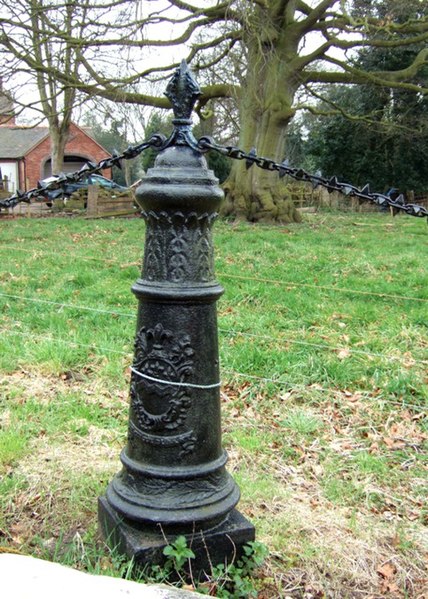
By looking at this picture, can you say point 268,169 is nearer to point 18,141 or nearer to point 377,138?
point 377,138

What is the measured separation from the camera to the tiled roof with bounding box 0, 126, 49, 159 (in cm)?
4331

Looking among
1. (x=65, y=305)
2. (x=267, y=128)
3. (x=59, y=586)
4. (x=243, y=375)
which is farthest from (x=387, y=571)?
(x=267, y=128)

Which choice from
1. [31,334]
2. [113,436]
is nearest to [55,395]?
[113,436]

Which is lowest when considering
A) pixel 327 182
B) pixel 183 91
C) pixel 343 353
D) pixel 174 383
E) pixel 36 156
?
pixel 343 353

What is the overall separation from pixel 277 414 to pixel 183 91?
2473 millimetres

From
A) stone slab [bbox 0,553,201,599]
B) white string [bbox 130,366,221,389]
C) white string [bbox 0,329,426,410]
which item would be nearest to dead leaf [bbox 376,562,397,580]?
white string [bbox 130,366,221,389]

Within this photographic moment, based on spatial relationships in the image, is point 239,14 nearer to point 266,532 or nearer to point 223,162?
point 266,532

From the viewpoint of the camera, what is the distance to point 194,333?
225cm

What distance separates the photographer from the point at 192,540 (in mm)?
2191

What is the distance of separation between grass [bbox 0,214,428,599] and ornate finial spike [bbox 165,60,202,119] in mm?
1747

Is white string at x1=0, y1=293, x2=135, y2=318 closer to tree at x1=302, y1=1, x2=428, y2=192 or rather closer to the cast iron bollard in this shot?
the cast iron bollard

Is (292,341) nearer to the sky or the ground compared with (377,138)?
nearer to the ground

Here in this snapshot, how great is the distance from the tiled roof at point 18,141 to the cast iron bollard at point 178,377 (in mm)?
43619

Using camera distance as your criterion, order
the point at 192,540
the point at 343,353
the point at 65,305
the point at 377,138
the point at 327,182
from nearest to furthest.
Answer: the point at 192,540 → the point at 327,182 → the point at 343,353 → the point at 65,305 → the point at 377,138
